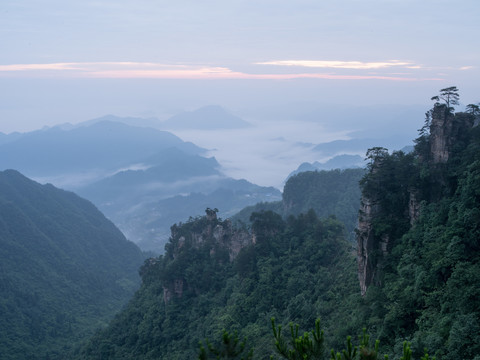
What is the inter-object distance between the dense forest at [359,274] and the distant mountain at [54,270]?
1031 cm

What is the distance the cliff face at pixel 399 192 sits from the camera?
19.6 meters

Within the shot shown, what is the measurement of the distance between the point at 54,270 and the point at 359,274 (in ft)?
162

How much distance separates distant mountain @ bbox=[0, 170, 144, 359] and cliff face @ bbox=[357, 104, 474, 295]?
31336 millimetres

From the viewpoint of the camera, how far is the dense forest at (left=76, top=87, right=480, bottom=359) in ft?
47.1

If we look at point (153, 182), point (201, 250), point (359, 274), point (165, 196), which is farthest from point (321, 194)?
point (153, 182)

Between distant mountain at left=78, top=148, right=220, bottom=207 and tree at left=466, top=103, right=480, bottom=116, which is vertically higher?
tree at left=466, top=103, right=480, bottom=116

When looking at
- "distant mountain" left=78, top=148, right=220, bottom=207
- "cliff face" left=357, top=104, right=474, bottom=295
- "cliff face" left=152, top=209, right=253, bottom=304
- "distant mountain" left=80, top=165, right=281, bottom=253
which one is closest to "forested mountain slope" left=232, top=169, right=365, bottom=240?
"cliff face" left=152, top=209, right=253, bottom=304

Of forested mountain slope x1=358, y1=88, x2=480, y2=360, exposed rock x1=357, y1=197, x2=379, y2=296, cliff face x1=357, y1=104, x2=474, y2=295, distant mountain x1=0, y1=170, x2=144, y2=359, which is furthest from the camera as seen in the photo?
distant mountain x1=0, y1=170, x2=144, y2=359

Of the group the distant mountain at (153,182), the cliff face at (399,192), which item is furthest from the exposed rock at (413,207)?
the distant mountain at (153,182)

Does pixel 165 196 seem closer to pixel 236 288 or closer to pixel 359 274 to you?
pixel 236 288

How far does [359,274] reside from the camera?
21.0m

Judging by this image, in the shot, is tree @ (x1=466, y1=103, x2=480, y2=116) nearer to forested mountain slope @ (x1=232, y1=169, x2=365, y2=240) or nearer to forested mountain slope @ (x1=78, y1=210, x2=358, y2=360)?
forested mountain slope @ (x1=78, y1=210, x2=358, y2=360)

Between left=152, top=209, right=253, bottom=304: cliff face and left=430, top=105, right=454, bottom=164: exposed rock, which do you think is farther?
left=152, top=209, right=253, bottom=304: cliff face

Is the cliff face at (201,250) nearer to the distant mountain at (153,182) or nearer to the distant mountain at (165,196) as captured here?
the distant mountain at (165,196)
